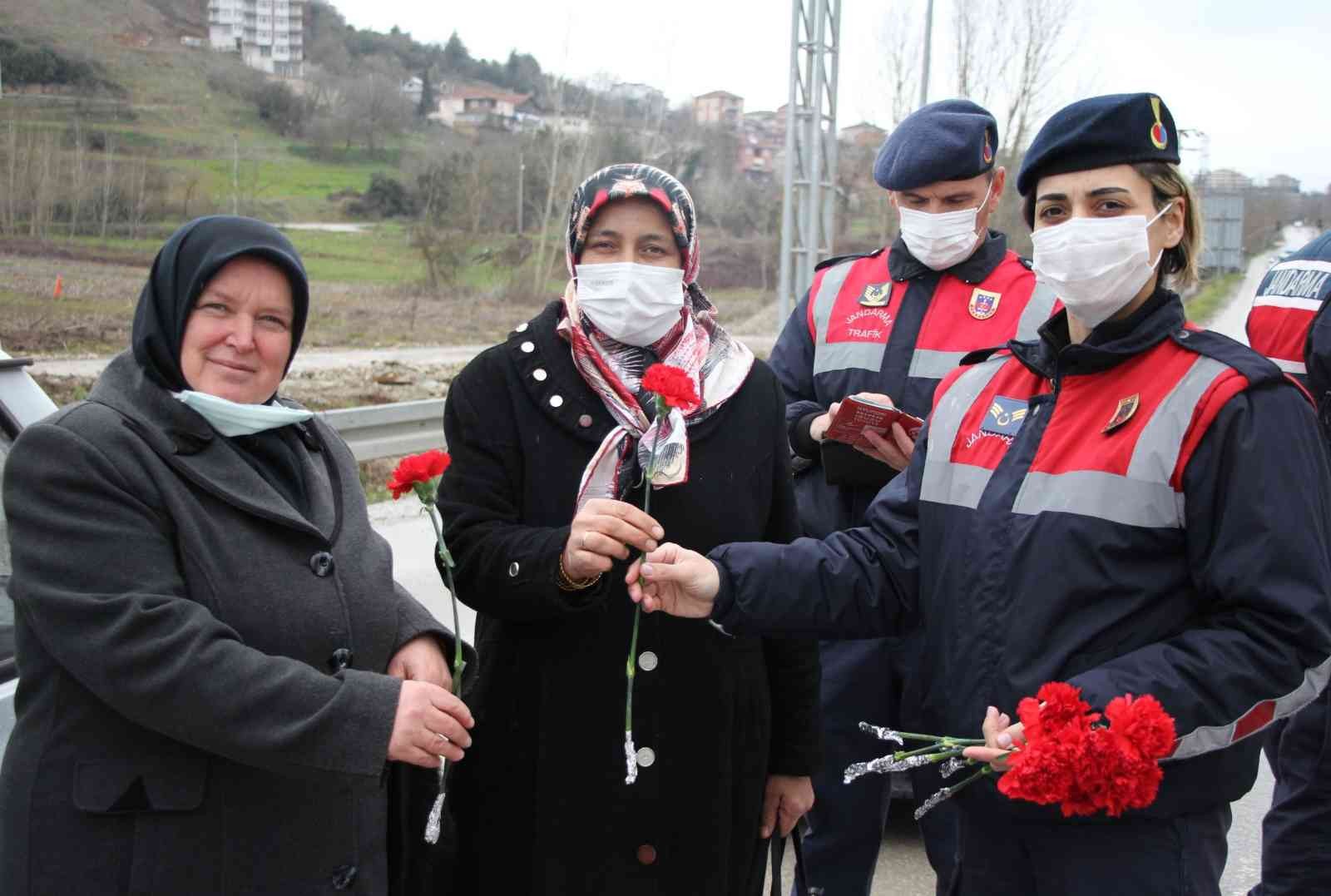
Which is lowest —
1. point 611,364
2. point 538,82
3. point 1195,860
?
point 1195,860

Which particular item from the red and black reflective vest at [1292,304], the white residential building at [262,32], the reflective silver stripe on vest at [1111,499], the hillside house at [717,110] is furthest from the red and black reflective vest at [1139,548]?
the hillside house at [717,110]

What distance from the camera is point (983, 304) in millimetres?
3469

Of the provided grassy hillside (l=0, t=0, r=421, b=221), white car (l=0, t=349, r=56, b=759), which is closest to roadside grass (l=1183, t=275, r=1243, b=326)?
grassy hillside (l=0, t=0, r=421, b=221)

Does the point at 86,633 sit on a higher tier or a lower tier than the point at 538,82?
lower

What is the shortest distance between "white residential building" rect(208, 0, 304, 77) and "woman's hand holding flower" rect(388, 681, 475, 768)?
1582cm

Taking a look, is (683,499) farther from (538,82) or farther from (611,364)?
(538,82)

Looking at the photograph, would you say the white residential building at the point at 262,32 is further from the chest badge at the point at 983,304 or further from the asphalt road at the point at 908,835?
the chest badge at the point at 983,304

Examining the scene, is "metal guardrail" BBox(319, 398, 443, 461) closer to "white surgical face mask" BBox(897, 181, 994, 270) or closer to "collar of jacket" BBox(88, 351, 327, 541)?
"white surgical face mask" BBox(897, 181, 994, 270)

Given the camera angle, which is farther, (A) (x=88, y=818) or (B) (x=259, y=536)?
(B) (x=259, y=536)

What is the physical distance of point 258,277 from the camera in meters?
2.24

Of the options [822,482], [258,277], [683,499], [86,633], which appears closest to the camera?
[86,633]

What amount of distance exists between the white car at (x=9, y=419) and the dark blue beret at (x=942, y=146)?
2.42m

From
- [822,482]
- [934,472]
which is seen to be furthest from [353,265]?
[934,472]

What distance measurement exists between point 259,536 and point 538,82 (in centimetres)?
2563
